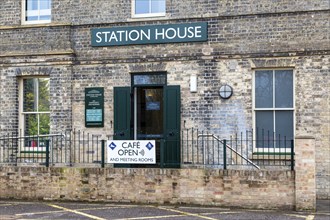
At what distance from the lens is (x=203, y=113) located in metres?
13.5

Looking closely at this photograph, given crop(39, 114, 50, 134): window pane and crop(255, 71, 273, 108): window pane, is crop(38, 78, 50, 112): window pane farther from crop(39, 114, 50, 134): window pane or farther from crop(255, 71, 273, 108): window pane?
crop(255, 71, 273, 108): window pane

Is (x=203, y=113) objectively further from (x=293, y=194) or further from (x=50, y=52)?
(x=50, y=52)

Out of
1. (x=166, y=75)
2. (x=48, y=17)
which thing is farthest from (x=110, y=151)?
(x=48, y=17)

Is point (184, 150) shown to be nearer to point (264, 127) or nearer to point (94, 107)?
point (264, 127)

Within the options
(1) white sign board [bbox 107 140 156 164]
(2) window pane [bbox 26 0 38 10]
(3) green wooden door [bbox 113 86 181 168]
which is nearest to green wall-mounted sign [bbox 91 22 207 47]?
(3) green wooden door [bbox 113 86 181 168]

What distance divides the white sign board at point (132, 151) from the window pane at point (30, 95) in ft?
12.9

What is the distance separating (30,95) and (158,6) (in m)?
4.59

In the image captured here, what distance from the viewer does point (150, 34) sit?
13938 millimetres

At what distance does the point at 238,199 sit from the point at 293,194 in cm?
116

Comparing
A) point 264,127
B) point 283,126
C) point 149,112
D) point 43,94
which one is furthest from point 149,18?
point 283,126

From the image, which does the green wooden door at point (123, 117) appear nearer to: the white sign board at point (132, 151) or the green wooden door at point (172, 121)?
the green wooden door at point (172, 121)

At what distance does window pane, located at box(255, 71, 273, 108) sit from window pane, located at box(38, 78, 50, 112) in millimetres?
6037

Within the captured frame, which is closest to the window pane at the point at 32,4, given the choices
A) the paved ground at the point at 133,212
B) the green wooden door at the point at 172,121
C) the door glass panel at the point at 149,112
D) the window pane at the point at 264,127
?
the door glass panel at the point at 149,112

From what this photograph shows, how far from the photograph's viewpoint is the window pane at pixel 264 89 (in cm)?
1328
